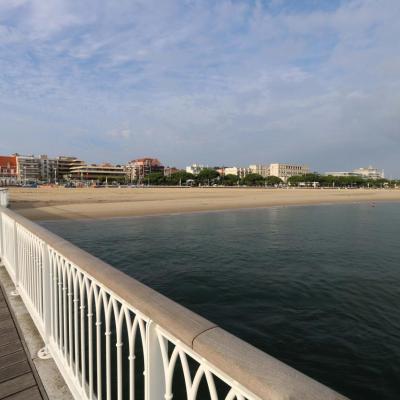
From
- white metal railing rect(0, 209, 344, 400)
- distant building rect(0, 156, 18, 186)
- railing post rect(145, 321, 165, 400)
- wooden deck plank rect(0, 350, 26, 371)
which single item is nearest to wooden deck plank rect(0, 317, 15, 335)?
white metal railing rect(0, 209, 344, 400)

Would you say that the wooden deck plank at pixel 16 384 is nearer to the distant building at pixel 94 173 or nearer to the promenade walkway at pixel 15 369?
the promenade walkway at pixel 15 369

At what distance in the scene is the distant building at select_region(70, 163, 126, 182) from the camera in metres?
135

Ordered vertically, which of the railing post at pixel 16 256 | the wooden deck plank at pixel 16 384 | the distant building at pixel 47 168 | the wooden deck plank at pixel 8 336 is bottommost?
the wooden deck plank at pixel 8 336

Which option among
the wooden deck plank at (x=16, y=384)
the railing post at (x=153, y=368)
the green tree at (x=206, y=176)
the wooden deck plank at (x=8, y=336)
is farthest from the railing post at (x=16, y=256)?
the green tree at (x=206, y=176)

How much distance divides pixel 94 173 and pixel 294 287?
137 m

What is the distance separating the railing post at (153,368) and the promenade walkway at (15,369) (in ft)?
4.89

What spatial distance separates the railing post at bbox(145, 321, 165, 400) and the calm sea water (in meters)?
4.66

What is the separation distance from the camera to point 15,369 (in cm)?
296

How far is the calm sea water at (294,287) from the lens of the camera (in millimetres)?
5969

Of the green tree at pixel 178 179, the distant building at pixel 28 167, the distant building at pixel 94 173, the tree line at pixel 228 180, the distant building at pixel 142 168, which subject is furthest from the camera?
the distant building at pixel 142 168

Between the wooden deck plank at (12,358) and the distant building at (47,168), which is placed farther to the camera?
the distant building at (47,168)

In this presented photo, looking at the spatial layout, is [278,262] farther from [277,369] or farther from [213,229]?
[277,369]

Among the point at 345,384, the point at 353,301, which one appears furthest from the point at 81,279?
the point at 353,301

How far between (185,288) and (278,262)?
16.1 feet
